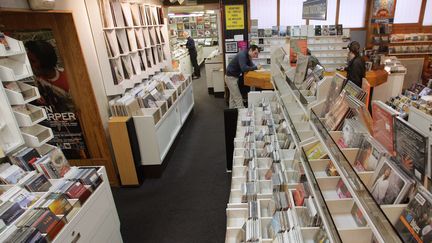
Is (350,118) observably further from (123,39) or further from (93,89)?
(123,39)

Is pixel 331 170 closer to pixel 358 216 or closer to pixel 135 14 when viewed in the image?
pixel 358 216

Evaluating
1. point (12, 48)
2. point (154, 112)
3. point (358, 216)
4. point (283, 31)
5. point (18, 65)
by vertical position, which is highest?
point (12, 48)

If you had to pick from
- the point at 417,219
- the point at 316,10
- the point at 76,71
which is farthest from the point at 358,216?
the point at 76,71

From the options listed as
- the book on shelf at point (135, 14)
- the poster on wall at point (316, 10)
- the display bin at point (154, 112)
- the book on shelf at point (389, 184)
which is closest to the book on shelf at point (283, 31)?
the poster on wall at point (316, 10)

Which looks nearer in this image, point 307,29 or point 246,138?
point 246,138

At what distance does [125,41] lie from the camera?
4.62 metres

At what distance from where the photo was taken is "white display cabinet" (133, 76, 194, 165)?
164 inches

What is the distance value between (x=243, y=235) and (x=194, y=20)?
14.0m

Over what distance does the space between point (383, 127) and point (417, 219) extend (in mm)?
432

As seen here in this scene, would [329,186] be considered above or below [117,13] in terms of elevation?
below

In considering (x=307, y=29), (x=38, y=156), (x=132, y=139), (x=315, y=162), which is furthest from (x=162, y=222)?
(x=307, y=29)

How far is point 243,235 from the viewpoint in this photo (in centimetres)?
210

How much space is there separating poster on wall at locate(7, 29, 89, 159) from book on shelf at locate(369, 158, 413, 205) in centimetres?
347

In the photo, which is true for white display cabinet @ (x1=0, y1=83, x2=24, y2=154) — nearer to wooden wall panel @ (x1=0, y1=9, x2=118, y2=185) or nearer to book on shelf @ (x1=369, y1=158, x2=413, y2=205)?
wooden wall panel @ (x1=0, y1=9, x2=118, y2=185)
